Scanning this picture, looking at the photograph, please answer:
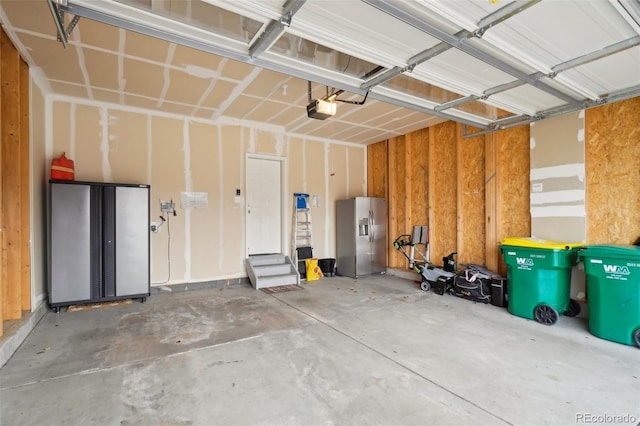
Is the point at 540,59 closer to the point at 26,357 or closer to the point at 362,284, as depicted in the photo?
the point at 362,284

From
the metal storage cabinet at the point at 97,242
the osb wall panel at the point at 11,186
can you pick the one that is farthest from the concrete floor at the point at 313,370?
the osb wall panel at the point at 11,186

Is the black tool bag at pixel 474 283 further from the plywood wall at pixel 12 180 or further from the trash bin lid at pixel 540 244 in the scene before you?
the plywood wall at pixel 12 180

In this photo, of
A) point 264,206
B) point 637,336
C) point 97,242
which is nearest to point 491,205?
point 637,336

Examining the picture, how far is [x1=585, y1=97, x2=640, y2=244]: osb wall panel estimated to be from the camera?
3.47 metres

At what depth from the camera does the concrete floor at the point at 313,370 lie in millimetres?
1988

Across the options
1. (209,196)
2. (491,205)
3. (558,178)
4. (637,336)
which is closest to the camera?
(637,336)

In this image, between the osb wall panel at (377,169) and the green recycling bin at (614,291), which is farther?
the osb wall panel at (377,169)

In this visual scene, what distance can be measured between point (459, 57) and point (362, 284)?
411 cm

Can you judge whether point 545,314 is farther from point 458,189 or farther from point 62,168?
point 62,168

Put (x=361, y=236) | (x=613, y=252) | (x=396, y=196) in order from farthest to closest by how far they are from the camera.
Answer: (x=396, y=196), (x=361, y=236), (x=613, y=252)

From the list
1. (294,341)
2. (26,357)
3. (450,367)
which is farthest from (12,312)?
(450,367)

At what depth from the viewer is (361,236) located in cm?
639

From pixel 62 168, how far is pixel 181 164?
5.24 feet

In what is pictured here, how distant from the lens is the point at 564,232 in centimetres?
399
